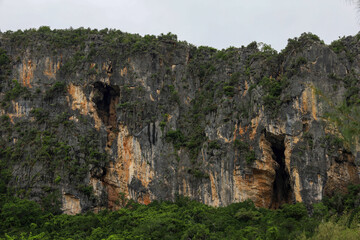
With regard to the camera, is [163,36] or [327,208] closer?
[327,208]

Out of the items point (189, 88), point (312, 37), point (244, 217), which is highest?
point (312, 37)

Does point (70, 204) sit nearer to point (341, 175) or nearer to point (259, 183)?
point (259, 183)

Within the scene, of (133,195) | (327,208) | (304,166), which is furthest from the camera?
(133,195)

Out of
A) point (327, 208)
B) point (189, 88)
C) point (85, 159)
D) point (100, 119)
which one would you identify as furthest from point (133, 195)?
point (327, 208)

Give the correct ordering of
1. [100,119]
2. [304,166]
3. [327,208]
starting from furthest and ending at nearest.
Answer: [100,119], [304,166], [327,208]

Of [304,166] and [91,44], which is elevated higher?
[91,44]

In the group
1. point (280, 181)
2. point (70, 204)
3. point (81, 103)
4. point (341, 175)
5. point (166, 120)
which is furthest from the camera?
point (81, 103)

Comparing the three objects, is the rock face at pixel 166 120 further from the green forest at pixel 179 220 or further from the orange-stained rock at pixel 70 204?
the green forest at pixel 179 220

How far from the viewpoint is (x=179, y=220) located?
94.8 feet

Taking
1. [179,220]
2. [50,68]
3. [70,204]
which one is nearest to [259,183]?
[179,220]

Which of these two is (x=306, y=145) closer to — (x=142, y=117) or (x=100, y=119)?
(x=142, y=117)

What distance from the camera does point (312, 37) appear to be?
115ft

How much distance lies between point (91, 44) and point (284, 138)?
1765cm

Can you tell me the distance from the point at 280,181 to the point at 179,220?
915 cm
